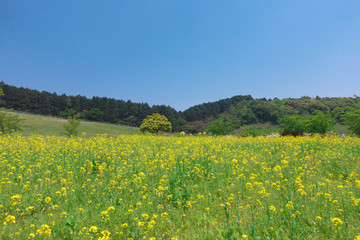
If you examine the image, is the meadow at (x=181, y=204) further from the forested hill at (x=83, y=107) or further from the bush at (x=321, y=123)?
the forested hill at (x=83, y=107)

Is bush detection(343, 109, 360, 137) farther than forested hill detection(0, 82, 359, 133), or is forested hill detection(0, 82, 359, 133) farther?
forested hill detection(0, 82, 359, 133)

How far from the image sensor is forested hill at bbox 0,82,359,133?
63625 millimetres

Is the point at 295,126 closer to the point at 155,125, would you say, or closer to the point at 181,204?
the point at 155,125

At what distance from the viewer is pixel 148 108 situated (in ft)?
271

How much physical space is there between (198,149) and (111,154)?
3.81 metres

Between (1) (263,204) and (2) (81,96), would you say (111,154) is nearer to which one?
(1) (263,204)

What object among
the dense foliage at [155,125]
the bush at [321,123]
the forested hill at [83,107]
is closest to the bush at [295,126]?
the bush at [321,123]

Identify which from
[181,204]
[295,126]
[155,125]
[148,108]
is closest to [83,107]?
[148,108]

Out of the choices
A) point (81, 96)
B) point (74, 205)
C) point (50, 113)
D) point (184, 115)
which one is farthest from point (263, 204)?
point (81, 96)

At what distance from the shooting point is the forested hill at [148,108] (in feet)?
209

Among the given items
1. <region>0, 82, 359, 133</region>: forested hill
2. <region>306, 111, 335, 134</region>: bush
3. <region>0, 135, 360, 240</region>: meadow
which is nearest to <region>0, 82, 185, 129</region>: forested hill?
<region>0, 82, 359, 133</region>: forested hill

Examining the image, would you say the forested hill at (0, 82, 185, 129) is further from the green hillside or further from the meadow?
the meadow

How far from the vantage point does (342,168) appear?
6.33m

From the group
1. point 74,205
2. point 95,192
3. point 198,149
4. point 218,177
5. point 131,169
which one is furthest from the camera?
point 198,149
